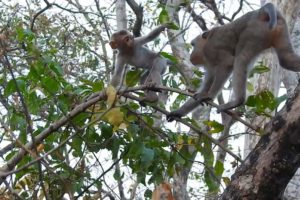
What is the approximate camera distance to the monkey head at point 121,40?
5.82m

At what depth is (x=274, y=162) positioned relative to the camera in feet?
8.40

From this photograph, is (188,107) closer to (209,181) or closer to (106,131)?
(209,181)

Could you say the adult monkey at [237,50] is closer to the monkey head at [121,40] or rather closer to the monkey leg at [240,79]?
the monkey leg at [240,79]

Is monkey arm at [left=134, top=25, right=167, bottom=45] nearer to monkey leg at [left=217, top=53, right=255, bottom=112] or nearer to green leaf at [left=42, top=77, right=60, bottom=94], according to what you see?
monkey leg at [left=217, top=53, right=255, bottom=112]

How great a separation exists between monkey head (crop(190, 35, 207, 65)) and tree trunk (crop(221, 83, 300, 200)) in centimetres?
256

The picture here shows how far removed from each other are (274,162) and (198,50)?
2734 millimetres

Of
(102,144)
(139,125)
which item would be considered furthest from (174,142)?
(102,144)

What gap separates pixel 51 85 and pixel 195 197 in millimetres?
6449

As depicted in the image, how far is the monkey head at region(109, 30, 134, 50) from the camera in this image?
5816 mm

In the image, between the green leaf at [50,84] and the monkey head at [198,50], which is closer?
the green leaf at [50,84]

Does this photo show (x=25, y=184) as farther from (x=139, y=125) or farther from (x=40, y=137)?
(x=139, y=125)

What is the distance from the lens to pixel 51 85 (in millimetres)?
3465

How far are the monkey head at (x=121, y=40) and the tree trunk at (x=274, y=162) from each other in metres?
3.38

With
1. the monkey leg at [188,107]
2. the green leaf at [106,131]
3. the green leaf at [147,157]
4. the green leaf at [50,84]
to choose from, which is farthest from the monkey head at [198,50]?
the green leaf at [50,84]
